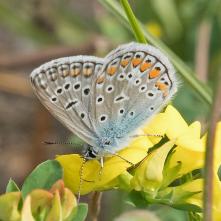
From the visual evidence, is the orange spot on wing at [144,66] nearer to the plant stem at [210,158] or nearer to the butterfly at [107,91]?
the butterfly at [107,91]

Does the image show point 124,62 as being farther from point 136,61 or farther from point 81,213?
point 81,213

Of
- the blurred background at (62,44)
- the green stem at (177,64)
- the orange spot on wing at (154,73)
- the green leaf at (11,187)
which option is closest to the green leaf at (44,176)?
the green leaf at (11,187)

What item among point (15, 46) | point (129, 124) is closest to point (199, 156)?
point (129, 124)

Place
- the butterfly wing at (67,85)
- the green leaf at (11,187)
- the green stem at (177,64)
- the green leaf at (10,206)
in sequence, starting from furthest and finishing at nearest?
the green stem at (177,64), the butterfly wing at (67,85), the green leaf at (11,187), the green leaf at (10,206)

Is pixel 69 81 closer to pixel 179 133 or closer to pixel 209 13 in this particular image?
pixel 179 133

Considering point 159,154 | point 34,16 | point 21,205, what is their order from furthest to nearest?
point 34,16
point 159,154
point 21,205

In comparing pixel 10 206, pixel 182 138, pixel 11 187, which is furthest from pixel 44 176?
pixel 182 138

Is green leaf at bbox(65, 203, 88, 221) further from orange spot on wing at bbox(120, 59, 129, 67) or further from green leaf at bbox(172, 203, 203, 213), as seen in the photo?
orange spot on wing at bbox(120, 59, 129, 67)
